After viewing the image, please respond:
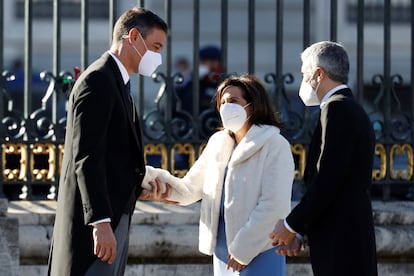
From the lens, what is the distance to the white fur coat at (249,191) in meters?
6.66

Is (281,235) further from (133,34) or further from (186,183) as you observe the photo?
(133,34)

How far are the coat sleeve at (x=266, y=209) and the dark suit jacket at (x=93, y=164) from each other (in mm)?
665

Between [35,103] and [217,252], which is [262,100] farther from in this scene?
[35,103]

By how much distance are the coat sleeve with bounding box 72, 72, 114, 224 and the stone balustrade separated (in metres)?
2.01

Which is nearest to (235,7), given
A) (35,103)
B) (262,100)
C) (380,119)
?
(35,103)

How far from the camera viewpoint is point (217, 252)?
6.83 meters

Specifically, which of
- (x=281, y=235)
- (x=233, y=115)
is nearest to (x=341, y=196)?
(x=281, y=235)

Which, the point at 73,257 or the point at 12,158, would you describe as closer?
the point at 73,257

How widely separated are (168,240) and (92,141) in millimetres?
2258

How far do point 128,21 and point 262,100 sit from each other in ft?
2.99

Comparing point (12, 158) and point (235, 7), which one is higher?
point (235, 7)

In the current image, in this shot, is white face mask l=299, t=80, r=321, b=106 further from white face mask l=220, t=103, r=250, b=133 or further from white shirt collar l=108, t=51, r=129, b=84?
white shirt collar l=108, t=51, r=129, b=84

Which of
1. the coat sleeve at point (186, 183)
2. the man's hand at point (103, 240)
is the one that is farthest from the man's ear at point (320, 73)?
the man's hand at point (103, 240)

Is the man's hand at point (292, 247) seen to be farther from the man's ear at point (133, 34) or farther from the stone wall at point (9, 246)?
the stone wall at point (9, 246)
